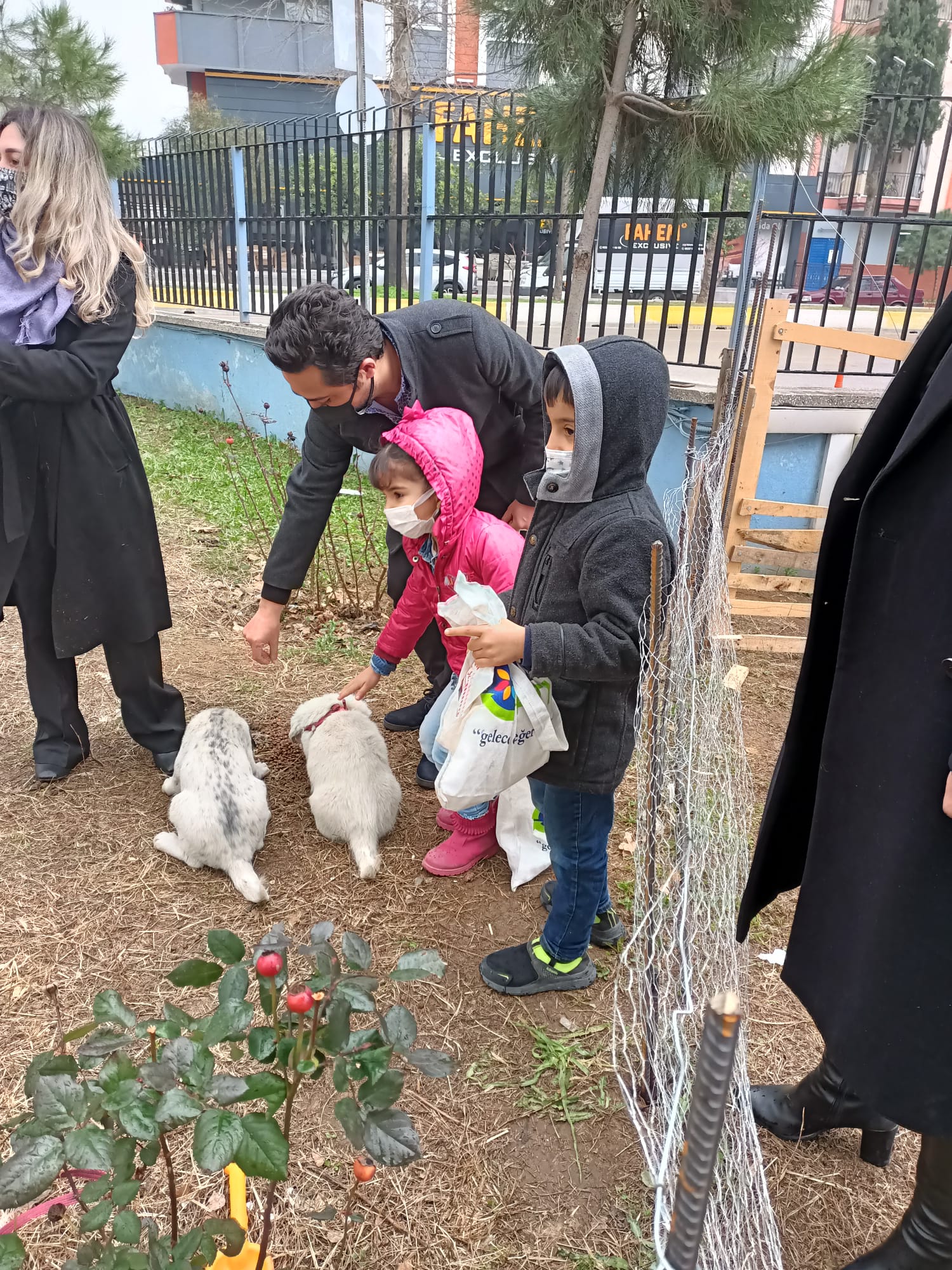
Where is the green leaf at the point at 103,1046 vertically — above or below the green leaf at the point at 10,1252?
above

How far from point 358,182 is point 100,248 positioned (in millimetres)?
5998

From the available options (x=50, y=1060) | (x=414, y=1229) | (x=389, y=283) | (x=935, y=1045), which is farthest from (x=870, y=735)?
(x=389, y=283)

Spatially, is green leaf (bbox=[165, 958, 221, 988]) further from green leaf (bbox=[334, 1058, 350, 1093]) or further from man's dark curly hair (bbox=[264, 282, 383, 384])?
man's dark curly hair (bbox=[264, 282, 383, 384])

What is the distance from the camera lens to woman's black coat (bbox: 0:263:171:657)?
2.76m

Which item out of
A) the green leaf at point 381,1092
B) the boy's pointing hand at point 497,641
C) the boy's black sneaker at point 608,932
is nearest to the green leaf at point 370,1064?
the green leaf at point 381,1092

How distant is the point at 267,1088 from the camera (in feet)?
3.55

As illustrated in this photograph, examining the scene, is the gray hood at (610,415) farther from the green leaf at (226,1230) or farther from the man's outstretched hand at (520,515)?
the green leaf at (226,1230)

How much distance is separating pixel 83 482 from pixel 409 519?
1173 millimetres

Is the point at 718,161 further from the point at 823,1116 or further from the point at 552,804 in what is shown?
the point at 823,1116

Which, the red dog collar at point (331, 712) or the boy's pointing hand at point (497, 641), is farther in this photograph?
the red dog collar at point (331, 712)

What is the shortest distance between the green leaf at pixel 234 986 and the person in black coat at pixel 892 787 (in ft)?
2.92

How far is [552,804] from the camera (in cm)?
223

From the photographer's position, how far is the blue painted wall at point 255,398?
5.59 metres

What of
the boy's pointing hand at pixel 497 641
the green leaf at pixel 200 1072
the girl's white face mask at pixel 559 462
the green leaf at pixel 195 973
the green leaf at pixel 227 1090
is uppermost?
the girl's white face mask at pixel 559 462
